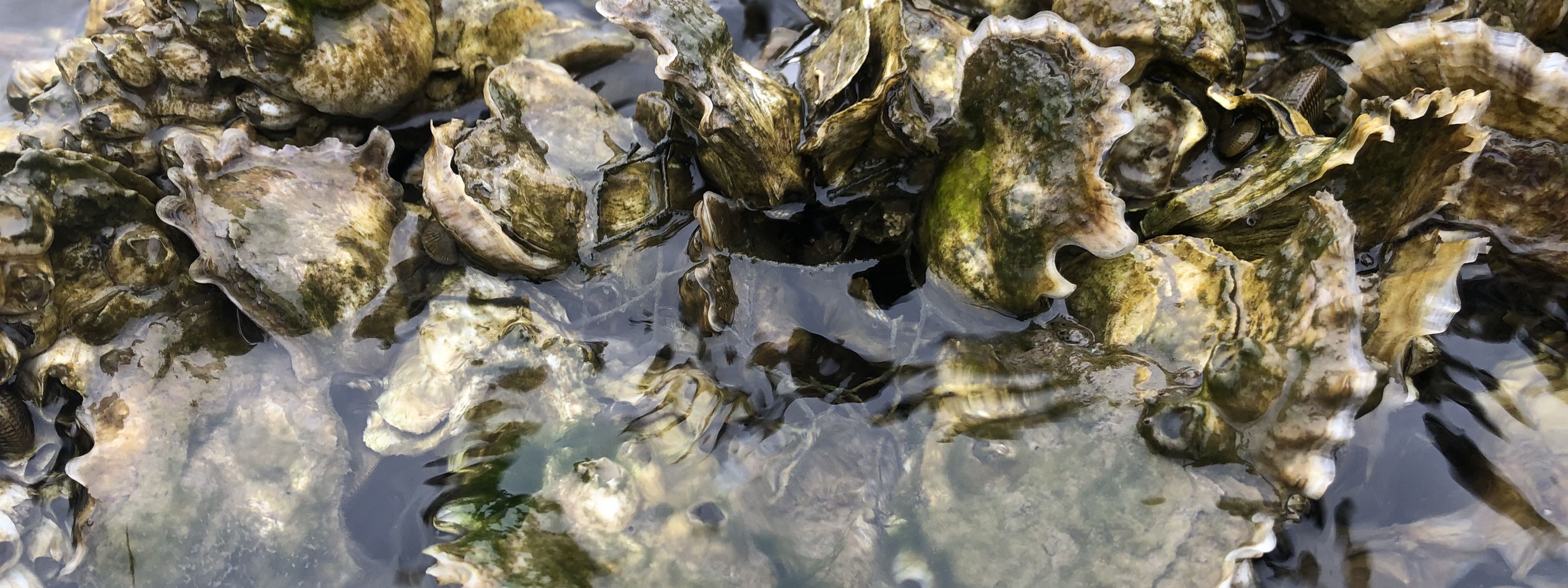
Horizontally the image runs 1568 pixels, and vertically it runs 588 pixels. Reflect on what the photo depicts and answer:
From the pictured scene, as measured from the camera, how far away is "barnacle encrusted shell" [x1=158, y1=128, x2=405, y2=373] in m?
2.35

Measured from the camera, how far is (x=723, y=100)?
91.3 inches

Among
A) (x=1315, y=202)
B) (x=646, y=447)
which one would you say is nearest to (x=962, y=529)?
(x=646, y=447)

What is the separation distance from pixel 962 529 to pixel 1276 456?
0.84m

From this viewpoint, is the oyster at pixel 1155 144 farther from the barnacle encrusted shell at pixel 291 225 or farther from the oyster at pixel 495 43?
the barnacle encrusted shell at pixel 291 225

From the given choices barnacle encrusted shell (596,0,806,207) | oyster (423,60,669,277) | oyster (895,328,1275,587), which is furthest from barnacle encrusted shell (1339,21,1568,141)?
oyster (423,60,669,277)

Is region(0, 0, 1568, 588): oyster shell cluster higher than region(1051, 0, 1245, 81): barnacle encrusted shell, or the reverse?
region(1051, 0, 1245, 81): barnacle encrusted shell

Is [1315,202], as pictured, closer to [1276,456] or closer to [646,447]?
[1276,456]

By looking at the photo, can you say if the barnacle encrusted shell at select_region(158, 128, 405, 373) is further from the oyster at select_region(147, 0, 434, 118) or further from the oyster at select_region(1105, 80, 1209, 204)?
the oyster at select_region(1105, 80, 1209, 204)

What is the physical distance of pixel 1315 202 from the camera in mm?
1959

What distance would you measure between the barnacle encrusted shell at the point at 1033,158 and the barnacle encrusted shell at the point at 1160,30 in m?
0.51

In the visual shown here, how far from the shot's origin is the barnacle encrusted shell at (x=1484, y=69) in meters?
2.21

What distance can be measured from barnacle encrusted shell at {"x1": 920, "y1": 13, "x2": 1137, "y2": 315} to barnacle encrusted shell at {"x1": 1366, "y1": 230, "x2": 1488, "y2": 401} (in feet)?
2.69

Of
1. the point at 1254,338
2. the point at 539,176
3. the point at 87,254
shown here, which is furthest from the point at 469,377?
the point at 1254,338

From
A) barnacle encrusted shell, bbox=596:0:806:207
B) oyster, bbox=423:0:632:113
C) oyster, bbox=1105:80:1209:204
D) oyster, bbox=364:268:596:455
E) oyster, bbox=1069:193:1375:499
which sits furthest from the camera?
oyster, bbox=423:0:632:113
